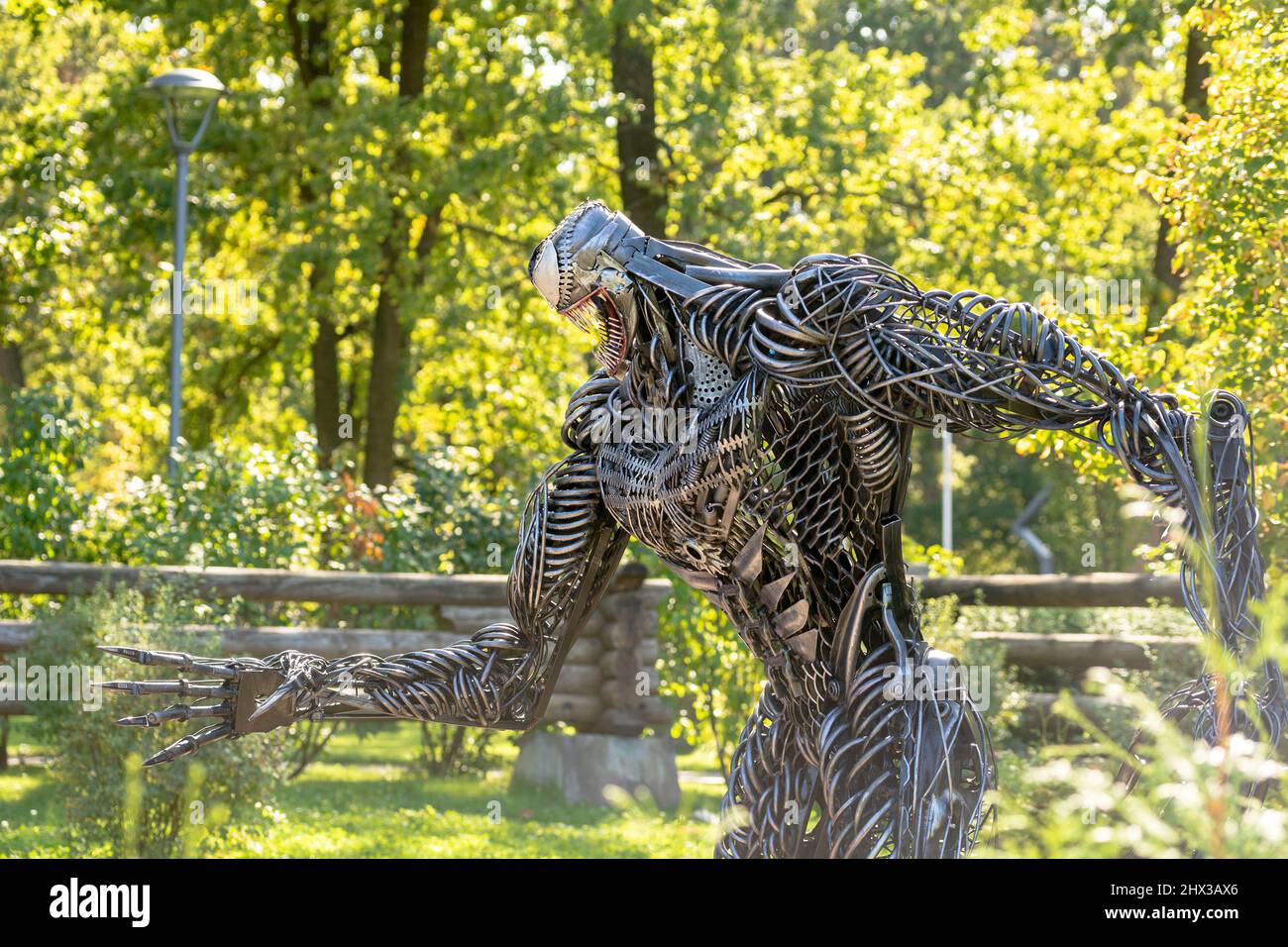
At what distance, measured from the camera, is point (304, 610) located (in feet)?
37.8

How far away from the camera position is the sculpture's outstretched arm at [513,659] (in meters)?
3.39

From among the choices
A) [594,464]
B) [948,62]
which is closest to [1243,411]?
[594,464]

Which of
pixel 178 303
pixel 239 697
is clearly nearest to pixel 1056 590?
pixel 178 303

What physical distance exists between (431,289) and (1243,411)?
40.6 feet

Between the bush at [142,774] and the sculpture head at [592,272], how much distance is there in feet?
12.9

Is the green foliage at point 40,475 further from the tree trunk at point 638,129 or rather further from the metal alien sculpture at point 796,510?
the metal alien sculpture at point 796,510

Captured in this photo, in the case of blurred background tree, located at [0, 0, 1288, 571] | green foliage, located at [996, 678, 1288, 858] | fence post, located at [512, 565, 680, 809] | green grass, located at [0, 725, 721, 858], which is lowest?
green grass, located at [0, 725, 721, 858]

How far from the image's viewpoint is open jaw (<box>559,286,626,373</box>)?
350 centimetres

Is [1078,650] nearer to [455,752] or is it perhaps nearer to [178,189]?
[455,752]

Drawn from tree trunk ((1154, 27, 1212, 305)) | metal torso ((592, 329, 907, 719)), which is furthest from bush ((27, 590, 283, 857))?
tree trunk ((1154, 27, 1212, 305))

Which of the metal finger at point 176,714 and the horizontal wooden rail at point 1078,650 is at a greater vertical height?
the metal finger at point 176,714

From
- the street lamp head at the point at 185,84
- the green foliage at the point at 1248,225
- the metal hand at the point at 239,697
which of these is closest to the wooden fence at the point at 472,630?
the green foliage at the point at 1248,225

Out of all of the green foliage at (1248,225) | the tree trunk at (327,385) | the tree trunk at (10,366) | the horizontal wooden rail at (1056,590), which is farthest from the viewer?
the tree trunk at (327,385)

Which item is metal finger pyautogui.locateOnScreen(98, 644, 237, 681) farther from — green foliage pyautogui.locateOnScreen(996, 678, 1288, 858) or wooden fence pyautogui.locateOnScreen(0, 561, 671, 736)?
wooden fence pyautogui.locateOnScreen(0, 561, 671, 736)
